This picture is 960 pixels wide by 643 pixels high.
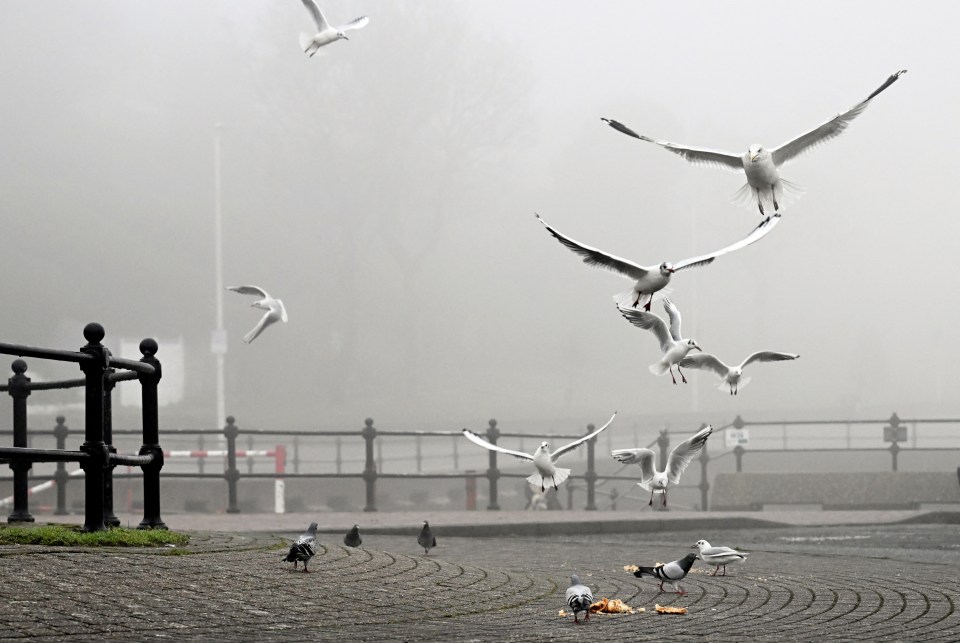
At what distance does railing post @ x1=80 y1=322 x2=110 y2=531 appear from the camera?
293 inches

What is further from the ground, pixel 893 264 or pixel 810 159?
pixel 810 159

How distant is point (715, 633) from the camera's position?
20.0ft

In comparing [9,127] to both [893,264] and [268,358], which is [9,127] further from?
[893,264]

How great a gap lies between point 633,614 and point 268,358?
219 feet

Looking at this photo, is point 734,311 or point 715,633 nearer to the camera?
point 715,633

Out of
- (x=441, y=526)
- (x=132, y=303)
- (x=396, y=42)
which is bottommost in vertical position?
(x=441, y=526)

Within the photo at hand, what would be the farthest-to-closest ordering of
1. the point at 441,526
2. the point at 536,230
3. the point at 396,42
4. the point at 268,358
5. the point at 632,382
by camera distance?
1. the point at 536,230
2. the point at 632,382
3. the point at 268,358
4. the point at 396,42
5. the point at 441,526

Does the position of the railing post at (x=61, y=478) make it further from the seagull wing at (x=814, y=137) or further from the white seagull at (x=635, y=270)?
the seagull wing at (x=814, y=137)

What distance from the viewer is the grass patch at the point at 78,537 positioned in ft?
24.0

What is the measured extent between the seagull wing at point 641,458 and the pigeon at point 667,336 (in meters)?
0.57

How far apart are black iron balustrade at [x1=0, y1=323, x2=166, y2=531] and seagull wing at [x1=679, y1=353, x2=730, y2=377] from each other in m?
3.52

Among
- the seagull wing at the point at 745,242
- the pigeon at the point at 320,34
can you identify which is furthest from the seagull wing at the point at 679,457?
the pigeon at the point at 320,34

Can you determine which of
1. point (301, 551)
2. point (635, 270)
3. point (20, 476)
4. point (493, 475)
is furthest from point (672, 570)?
point (493, 475)

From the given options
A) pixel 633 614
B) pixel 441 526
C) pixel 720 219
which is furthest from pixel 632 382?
pixel 633 614
